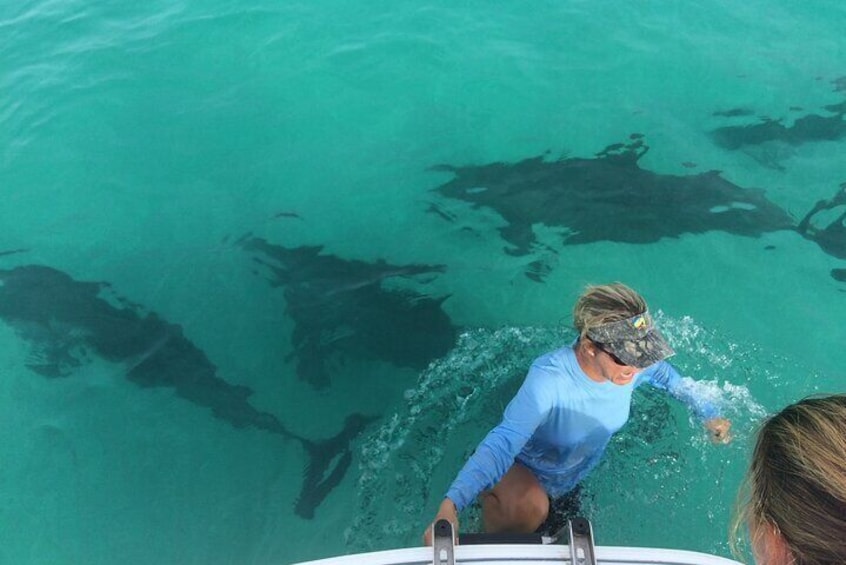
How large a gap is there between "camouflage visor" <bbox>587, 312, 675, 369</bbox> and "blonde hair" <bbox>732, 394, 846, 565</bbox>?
122cm

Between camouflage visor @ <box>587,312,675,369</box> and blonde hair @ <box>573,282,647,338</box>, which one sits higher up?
blonde hair @ <box>573,282,647,338</box>

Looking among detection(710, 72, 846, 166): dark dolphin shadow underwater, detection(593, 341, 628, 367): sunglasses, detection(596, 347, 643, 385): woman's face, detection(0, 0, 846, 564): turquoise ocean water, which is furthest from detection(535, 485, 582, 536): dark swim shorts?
detection(710, 72, 846, 166): dark dolphin shadow underwater

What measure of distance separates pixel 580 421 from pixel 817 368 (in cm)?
252

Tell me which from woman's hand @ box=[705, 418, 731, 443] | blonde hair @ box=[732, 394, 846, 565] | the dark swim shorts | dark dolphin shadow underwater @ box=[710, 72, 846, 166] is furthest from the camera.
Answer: dark dolphin shadow underwater @ box=[710, 72, 846, 166]

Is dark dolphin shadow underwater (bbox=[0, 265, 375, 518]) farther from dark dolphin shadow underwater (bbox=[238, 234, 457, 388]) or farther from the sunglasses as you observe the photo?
the sunglasses

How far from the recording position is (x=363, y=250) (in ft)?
18.4

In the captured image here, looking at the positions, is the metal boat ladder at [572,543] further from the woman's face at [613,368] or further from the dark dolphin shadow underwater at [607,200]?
the dark dolphin shadow underwater at [607,200]

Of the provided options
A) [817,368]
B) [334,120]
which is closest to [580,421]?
[817,368]

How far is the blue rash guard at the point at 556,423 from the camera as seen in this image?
2898 millimetres

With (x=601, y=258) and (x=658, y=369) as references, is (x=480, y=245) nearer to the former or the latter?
(x=601, y=258)

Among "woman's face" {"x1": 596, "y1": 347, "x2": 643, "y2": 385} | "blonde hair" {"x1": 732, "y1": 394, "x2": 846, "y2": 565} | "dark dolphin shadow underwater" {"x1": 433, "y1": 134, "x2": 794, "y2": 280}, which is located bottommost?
"dark dolphin shadow underwater" {"x1": 433, "y1": 134, "x2": 794, "y2": 280}

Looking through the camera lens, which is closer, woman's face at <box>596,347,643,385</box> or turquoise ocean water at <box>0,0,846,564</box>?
woman's face at <box>596,347,643,385</box>

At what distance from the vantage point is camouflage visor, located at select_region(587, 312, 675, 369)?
2844mm

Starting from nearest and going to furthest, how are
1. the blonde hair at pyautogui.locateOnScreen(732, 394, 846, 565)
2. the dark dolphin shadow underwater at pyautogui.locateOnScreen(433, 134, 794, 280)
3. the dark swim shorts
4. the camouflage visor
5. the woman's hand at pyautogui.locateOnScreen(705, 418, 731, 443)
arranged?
the blonde hair at pyautogui.locateOnScreen(732, 394, 846, 565)
the camouflage visor
the woman's hand at pyautogui.locateOnScreen(705, 418, 731, 443)
the dark swim shorts
the dark dolphin shadow underwater at pyautogui.locateOnScreen(433, 134, 794, 280)
